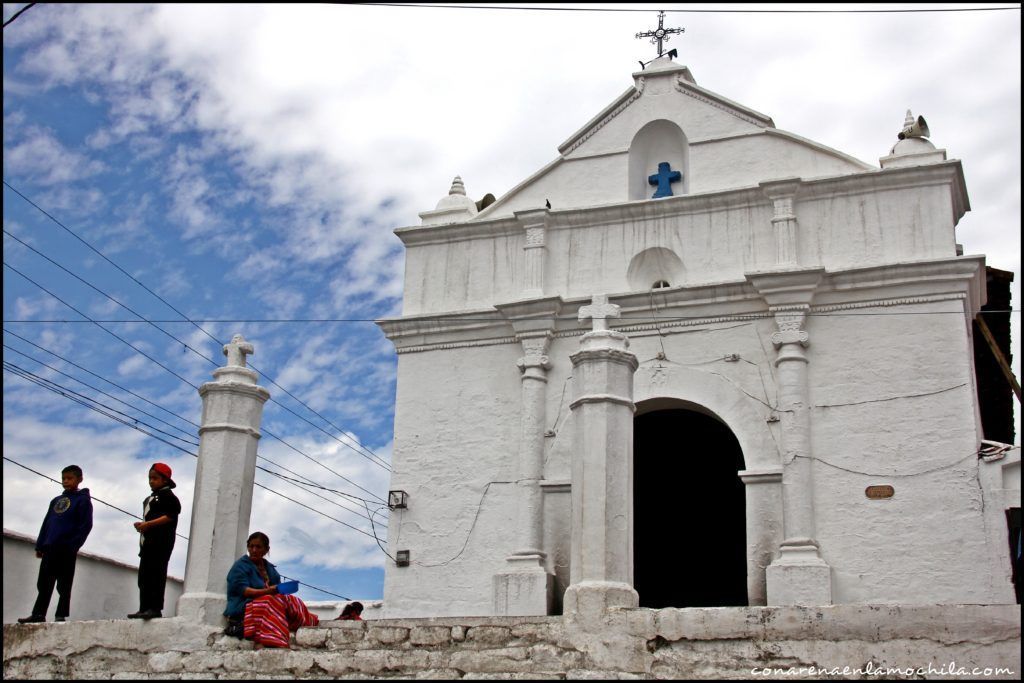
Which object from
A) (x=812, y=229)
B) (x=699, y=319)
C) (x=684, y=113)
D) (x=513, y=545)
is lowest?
(x=513, y=545)

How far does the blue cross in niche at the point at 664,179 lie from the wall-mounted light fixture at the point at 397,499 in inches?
206

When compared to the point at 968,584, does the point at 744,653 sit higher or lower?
lower

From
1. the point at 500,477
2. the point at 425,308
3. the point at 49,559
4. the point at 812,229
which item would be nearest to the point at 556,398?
the point at 500,477

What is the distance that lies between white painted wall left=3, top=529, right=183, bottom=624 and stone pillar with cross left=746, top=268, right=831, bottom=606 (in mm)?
8342

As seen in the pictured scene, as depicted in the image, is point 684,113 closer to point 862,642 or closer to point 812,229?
point 812,229

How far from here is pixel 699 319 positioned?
596 inches

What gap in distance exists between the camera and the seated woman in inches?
404

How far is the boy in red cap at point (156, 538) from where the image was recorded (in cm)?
1086

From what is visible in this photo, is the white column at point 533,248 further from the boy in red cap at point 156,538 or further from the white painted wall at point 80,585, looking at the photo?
the white painted wall at point 80,585

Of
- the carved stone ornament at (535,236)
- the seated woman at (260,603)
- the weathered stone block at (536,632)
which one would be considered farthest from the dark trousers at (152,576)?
the carved stone ornament at (535,236)

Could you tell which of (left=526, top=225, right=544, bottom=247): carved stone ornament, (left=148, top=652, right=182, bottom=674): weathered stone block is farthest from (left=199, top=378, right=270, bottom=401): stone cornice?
(left=526, top=225, right=544, bottom=247): carved stone ornament

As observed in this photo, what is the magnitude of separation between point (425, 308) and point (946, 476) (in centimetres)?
712

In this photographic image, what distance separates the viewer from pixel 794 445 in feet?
46.1

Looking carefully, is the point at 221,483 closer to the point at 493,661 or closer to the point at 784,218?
the point at 493,661
